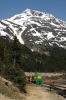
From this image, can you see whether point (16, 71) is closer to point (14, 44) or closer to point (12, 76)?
point (12, 76)

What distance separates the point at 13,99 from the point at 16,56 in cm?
4305

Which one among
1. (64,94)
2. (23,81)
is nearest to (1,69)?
(23,81)

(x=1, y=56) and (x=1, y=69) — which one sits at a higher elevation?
(x=1, y=56)

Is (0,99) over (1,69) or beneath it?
beneath

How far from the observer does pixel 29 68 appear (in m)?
165

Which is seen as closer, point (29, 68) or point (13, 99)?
point (13, 99)

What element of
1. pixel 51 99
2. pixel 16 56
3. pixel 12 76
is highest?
pixel 16 56

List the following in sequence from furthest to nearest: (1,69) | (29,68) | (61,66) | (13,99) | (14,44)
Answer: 1. (61,66)
2. (29,68)
3. (14,44)
4. (1,69)
5. (13,99)

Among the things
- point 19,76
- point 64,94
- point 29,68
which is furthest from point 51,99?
point 29,68

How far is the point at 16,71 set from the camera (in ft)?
164

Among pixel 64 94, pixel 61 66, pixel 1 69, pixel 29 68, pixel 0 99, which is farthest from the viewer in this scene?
pixel 61 66

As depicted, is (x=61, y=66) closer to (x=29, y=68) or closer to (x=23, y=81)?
(x=29, y=68)

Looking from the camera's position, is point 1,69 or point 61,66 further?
point 61,66

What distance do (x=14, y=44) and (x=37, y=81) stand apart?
43.1ft
